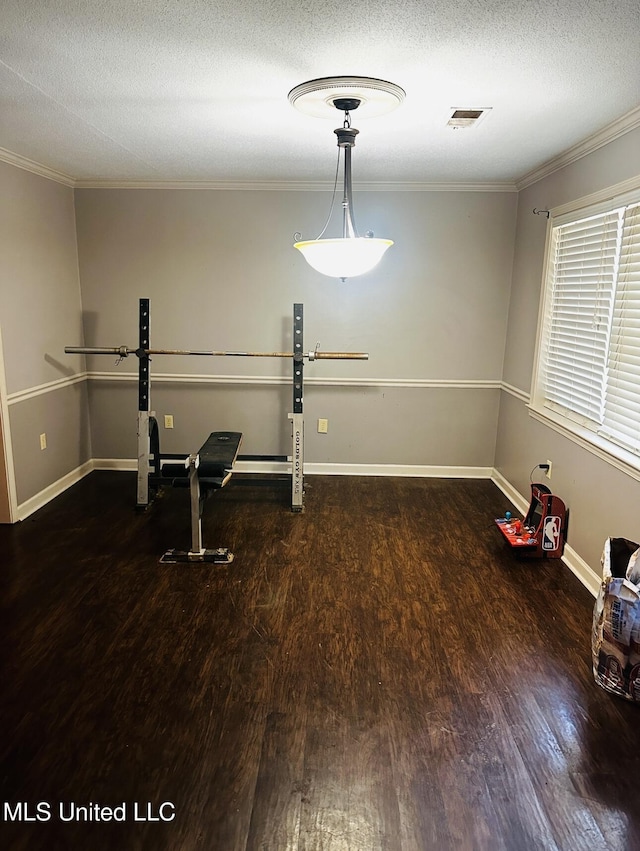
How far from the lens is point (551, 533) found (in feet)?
11.1

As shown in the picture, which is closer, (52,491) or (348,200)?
(348,200)

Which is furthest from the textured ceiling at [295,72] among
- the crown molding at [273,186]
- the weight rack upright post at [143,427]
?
the weight rack upright post at [143,427]

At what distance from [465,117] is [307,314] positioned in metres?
2.16

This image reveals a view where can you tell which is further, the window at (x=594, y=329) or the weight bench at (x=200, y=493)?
the weight bench at (x=200, y=493)

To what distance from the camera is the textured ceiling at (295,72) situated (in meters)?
1.69

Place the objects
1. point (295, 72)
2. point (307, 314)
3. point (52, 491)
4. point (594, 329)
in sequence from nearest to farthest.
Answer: point (295, 72), point (594, 329), point (52, 491), point (307, 314)

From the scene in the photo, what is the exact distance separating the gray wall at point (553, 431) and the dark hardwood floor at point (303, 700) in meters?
0.45

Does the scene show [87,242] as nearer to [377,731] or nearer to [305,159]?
[305,159]

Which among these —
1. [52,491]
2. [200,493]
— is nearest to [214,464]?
[200,493]

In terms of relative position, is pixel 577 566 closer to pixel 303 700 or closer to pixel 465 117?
pixel 303 700

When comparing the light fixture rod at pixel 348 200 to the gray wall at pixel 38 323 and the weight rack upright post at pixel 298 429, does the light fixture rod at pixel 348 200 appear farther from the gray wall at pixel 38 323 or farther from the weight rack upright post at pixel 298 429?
the gray wall at pixel 38 323

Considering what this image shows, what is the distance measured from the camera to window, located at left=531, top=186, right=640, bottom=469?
2811mm

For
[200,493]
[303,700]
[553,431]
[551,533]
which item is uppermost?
[553,431]

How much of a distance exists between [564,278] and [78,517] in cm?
357
